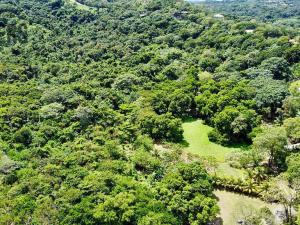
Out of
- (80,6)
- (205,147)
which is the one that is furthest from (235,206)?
(80,6)

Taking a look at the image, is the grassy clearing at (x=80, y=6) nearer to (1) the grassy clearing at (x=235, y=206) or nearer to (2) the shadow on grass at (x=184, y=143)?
(2) the shadow on grass at (x=184, y=143)

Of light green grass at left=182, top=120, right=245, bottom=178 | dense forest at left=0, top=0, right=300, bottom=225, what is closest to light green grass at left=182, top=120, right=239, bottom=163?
light green grass at left=182, top=120, right=245, bottom=178

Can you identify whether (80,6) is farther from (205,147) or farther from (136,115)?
(205,147)

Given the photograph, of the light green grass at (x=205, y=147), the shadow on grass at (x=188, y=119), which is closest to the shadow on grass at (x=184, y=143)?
the light green grass at (x=205, y=147)

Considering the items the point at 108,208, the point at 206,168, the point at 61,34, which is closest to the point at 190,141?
the point at 206,168

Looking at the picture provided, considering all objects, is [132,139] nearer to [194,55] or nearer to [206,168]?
[206,168]
